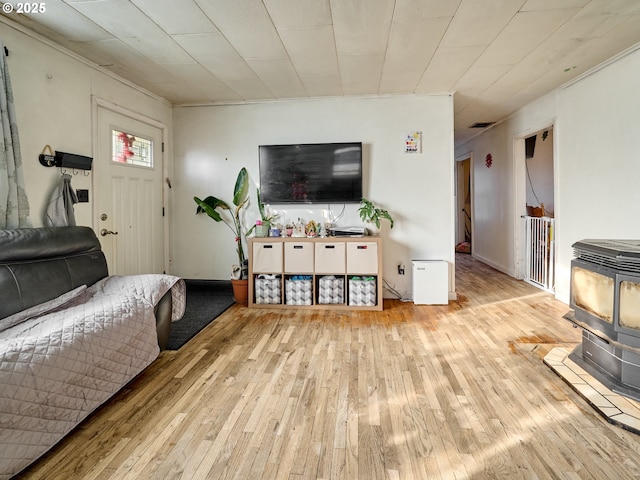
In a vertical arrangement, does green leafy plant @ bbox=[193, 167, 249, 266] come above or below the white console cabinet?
above

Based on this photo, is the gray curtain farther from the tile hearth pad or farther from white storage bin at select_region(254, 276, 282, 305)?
the tile hearth pad

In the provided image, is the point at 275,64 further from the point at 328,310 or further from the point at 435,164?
the point at 328,310

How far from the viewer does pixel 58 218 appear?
2680mm

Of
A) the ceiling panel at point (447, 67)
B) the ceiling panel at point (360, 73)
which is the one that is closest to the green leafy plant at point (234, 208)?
the ceiling panel at point (360, 73)

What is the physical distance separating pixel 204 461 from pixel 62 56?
314 centimetres

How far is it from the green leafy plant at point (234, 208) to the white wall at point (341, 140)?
10 centimetres

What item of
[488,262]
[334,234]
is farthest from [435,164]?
[488,262]

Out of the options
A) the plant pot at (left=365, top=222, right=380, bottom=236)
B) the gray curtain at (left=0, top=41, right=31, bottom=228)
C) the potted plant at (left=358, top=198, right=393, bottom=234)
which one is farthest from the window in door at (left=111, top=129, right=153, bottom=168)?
the plant pot at (left=365, top=222, right=380, bottom=236)

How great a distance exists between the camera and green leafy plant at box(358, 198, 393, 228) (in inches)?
152

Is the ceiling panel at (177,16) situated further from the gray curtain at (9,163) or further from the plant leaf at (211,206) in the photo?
the plant leaf at (211,206)

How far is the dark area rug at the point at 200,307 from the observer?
115 inches

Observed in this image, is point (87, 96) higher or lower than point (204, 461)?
higher

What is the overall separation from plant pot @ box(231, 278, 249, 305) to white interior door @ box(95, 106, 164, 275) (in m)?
1.00

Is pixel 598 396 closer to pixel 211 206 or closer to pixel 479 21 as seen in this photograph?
A: pixel 479 21
